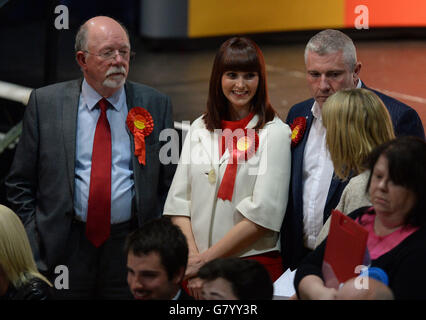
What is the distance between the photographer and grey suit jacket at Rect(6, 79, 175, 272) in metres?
3.23

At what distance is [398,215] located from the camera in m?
2.39

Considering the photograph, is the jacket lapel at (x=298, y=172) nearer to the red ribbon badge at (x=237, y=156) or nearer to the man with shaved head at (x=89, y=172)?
the red ribbon badge at (x=237, y=156)

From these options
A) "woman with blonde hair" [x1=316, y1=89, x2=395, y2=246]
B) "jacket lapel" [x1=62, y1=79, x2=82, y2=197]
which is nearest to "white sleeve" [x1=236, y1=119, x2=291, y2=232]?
"woman with blonde hair" [x1=316, y1=89, x2=395, y2=246]

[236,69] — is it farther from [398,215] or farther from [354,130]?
[398,215]

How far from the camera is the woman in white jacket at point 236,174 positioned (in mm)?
3111

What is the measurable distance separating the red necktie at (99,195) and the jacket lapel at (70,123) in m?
0.09

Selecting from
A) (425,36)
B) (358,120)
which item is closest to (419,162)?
(358,120)

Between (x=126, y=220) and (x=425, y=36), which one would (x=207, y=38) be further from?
(x=126, y=220)

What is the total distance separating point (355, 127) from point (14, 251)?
1338mm

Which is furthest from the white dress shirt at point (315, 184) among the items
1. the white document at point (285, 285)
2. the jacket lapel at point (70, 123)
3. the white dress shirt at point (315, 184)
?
the jacket lapel at point (70, 123)

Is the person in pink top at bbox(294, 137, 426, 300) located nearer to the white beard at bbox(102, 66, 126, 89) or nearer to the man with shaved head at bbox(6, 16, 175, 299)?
the man with shaved head at bbox(6, 16, 175, 299)

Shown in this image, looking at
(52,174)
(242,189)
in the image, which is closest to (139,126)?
(52,174)
